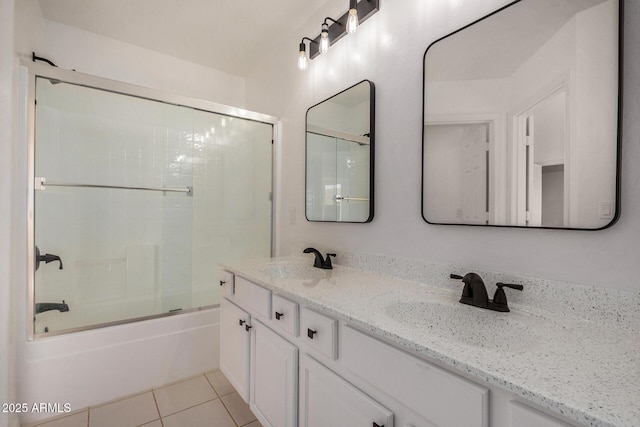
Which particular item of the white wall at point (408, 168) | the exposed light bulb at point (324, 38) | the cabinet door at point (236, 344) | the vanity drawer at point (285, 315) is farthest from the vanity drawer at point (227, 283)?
the exposed light bulb at point (324, 38)

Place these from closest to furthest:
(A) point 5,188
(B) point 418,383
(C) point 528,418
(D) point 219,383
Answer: (C) point 528,418 < (B) point 418,383 < (A) point 5,188 < (D) point 219,383

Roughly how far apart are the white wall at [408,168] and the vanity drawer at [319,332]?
56cm

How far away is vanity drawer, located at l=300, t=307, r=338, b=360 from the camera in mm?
931

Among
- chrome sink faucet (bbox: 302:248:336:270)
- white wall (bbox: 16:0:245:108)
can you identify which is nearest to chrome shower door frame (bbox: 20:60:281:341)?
white wall (bbox: 16:0:245:108)

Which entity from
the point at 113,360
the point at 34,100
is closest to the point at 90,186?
the point at 34,100

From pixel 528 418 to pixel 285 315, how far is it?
83cm

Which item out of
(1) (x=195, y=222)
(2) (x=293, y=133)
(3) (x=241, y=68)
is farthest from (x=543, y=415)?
(3) (x=241, y=68)

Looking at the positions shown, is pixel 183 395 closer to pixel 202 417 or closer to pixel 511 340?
pixel 202 417

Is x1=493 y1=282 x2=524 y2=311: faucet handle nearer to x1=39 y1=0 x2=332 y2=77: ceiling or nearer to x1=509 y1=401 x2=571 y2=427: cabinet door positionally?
x1=509 y1=401 x2=571 y2=427: cabinet door

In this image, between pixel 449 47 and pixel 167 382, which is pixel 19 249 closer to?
pixel 167 382

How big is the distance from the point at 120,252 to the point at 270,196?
1146 mm

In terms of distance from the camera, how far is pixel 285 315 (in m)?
1.17

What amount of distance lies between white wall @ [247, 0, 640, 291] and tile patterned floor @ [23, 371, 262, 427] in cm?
104

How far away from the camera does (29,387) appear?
1.53m
